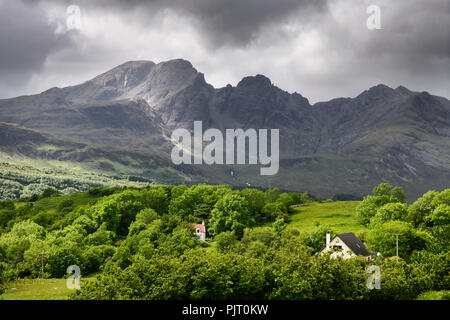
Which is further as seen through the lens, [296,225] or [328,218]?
[328,218]

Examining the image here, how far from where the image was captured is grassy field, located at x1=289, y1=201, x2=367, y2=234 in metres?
118

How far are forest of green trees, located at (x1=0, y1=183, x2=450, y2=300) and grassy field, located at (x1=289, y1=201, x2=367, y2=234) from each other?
15.5ft

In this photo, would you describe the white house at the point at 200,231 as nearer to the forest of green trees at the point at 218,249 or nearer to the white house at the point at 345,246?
the forest of green trees at the point at 218,249

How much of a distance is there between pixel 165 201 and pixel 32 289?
85.2 m

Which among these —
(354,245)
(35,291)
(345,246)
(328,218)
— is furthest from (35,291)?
(328,218)

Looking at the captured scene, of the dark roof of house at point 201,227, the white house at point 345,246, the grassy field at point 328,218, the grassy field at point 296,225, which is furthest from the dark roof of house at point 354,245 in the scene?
the dark roof of house at point 201,227

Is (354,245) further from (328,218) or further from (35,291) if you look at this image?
(35,291)

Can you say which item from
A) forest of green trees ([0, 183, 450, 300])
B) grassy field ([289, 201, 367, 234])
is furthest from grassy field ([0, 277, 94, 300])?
grassy field ([289, 201, 367, 234])

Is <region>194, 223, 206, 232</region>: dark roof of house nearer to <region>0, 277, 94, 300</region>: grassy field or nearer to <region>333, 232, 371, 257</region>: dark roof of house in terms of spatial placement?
<region>333, 232, 371, 257</region>: dark roof of house

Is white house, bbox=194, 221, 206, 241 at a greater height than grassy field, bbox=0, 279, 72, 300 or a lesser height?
lesser

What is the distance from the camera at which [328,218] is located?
136750 millimetres

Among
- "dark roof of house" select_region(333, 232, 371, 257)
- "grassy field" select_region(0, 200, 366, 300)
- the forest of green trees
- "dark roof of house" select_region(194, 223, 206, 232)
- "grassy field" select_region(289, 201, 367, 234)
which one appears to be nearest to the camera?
the forest of green trees

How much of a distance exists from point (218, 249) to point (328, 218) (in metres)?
62.1
